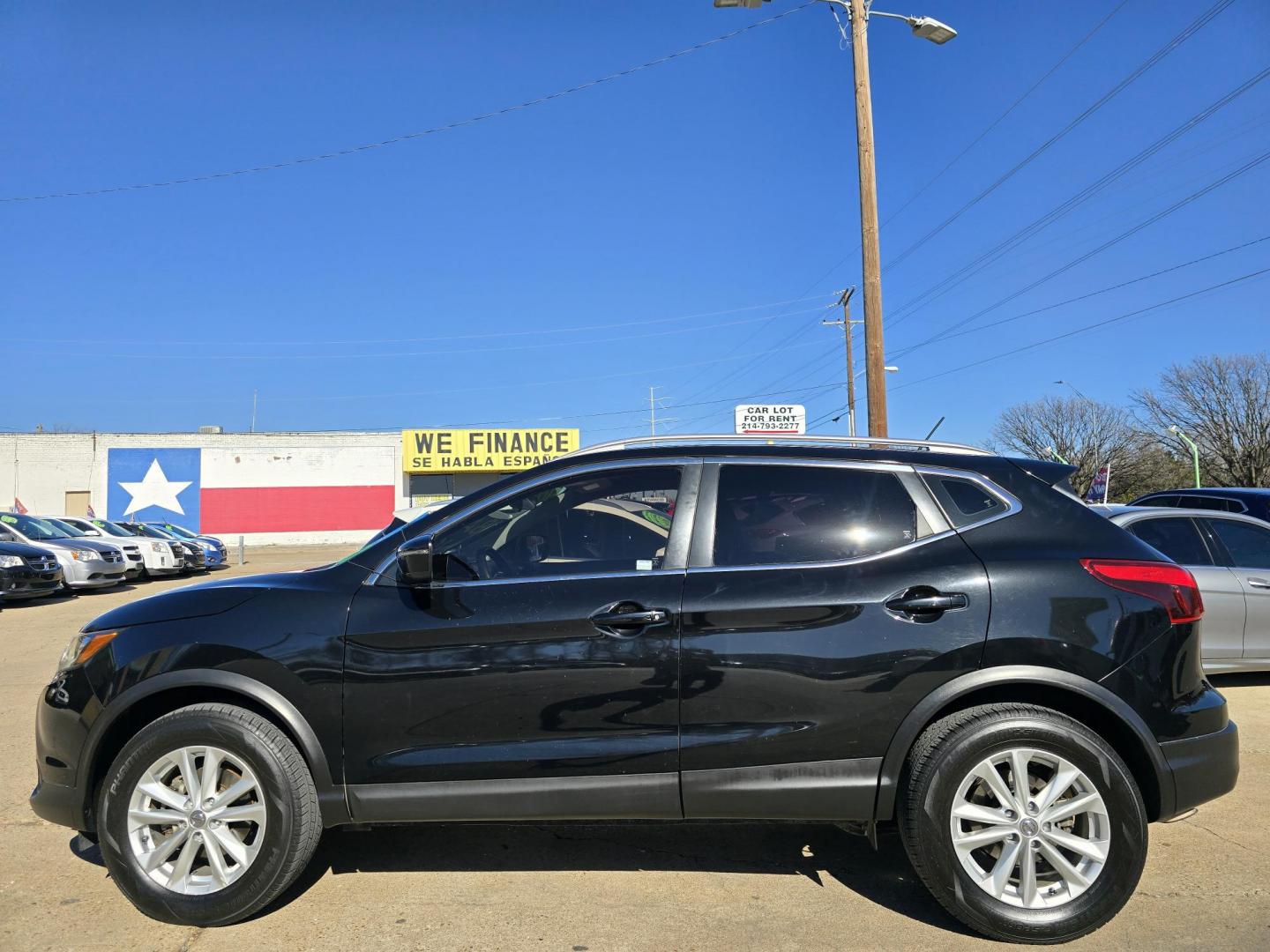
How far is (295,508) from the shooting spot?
138 ft

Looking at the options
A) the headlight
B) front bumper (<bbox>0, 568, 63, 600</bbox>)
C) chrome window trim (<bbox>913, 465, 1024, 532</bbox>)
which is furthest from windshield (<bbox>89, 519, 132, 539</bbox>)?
chrome window trim (<bbox>913, 465, 1024, 532</bbox>)

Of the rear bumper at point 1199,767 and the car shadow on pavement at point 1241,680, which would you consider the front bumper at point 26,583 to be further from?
the car shadow on pavement at point 1241,680

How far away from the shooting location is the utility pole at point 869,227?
11.2 meters

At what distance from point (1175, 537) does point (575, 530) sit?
559cm

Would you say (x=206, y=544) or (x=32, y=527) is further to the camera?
(x=206, y=544)

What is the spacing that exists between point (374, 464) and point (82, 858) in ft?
133

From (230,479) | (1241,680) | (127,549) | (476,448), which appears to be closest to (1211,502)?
(1241,680)

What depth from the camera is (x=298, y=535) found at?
41938 millimetres

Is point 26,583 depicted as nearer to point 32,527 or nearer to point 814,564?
point 32,527

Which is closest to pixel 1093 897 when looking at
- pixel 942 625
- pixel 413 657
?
Answer: pixel 942 625

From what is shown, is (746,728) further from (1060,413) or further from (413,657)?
(1060,413)

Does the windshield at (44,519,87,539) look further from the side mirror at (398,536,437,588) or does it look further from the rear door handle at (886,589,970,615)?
the rear door handle at (886,589,970,615)

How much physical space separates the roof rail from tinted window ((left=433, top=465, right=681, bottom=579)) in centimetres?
17

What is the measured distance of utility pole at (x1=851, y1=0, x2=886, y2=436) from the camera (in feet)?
36.8
